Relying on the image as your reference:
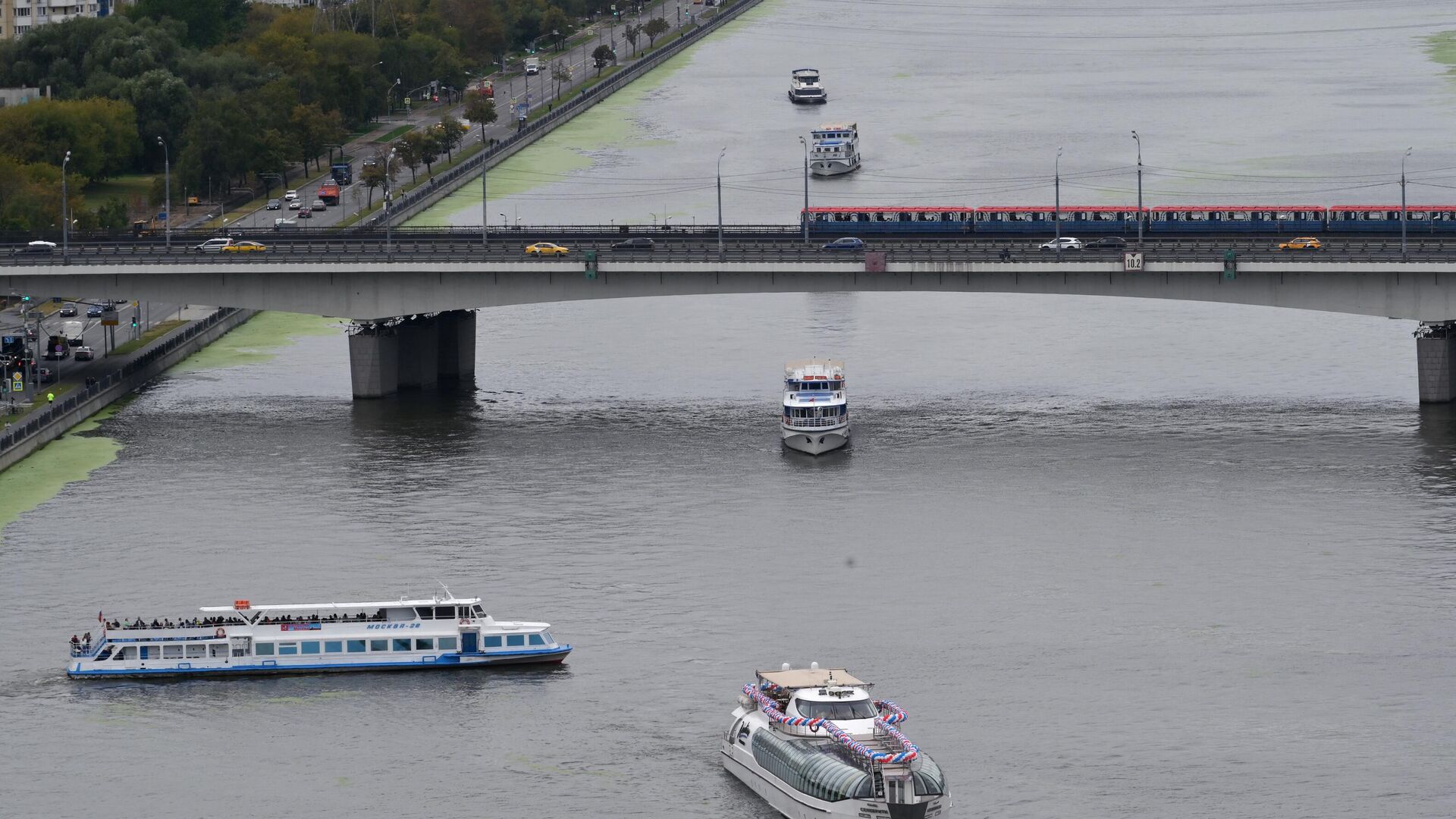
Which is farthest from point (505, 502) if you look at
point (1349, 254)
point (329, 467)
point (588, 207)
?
point (588, 207)

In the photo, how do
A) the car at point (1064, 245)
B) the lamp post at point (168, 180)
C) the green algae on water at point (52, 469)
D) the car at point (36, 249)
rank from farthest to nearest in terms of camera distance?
1. the lamp post at point (168, 180)
2. the car at point (36, 249)
3. the car at point (1064, 245)
4. the green algae on water at point (52, 469)

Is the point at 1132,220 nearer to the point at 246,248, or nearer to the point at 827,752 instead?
the point at 246,248

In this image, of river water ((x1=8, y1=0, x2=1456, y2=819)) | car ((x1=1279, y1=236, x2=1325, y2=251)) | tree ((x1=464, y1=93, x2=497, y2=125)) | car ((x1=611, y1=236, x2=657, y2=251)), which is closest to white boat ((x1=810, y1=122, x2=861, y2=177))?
tree ((x1=464, y1=93, x2=497, y2=125))

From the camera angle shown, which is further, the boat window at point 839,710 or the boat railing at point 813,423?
the boat railing at point 813,423

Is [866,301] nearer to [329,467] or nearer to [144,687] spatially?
[329,467]

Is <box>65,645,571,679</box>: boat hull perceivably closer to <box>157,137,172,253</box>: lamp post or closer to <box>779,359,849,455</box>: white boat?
<box>779,359,849,455</box>: white boat

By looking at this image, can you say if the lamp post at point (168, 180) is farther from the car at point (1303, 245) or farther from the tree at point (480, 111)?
the car at point (1303, 245)

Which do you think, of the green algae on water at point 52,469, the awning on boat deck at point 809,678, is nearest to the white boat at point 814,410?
the green algae on water at point 52,469
